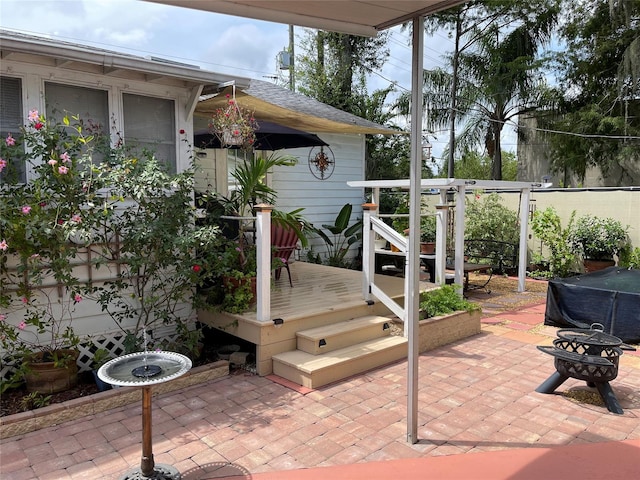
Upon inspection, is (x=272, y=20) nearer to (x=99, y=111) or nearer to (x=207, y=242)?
(x=207, y=242)

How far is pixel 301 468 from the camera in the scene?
10.4 ft

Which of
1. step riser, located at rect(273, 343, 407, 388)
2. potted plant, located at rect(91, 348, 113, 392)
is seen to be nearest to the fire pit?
step riser, located at rect(273, 343, 407, 388)

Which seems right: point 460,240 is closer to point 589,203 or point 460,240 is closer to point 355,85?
point 589,203

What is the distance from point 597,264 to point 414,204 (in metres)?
8.05

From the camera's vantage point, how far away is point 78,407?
3918 mm

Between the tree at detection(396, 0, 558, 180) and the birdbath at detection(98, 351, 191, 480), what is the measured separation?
1678 centimetres

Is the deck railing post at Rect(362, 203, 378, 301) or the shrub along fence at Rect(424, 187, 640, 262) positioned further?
the shrub along fence at Rect(424, 187, 640, 262)

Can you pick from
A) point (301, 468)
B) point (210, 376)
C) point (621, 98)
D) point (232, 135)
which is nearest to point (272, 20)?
point (232, 135)

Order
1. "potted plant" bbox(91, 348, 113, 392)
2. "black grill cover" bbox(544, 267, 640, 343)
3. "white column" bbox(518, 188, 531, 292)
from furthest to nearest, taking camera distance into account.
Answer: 1. "white column" bbox(518, 188, 531, 292)
2. "black grill cover" bbox(544, 267, 640, 343)
3. "potted plant" bbox(91, 348, 113, 392)

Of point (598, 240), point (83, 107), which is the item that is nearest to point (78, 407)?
point (83, 107)

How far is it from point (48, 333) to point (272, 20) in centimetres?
347

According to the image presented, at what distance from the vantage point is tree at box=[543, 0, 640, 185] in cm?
1557

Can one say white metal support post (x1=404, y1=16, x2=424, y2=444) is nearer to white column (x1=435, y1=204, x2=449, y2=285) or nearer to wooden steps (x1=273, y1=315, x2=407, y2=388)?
wooden steps (x1=273, y1=315, x2=407, y2=388)

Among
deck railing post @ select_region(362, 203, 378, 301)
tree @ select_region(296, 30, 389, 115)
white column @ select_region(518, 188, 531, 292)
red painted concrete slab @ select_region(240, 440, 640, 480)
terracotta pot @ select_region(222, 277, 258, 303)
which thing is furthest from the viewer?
tree @ select_region(296, 30, 389, 115)
